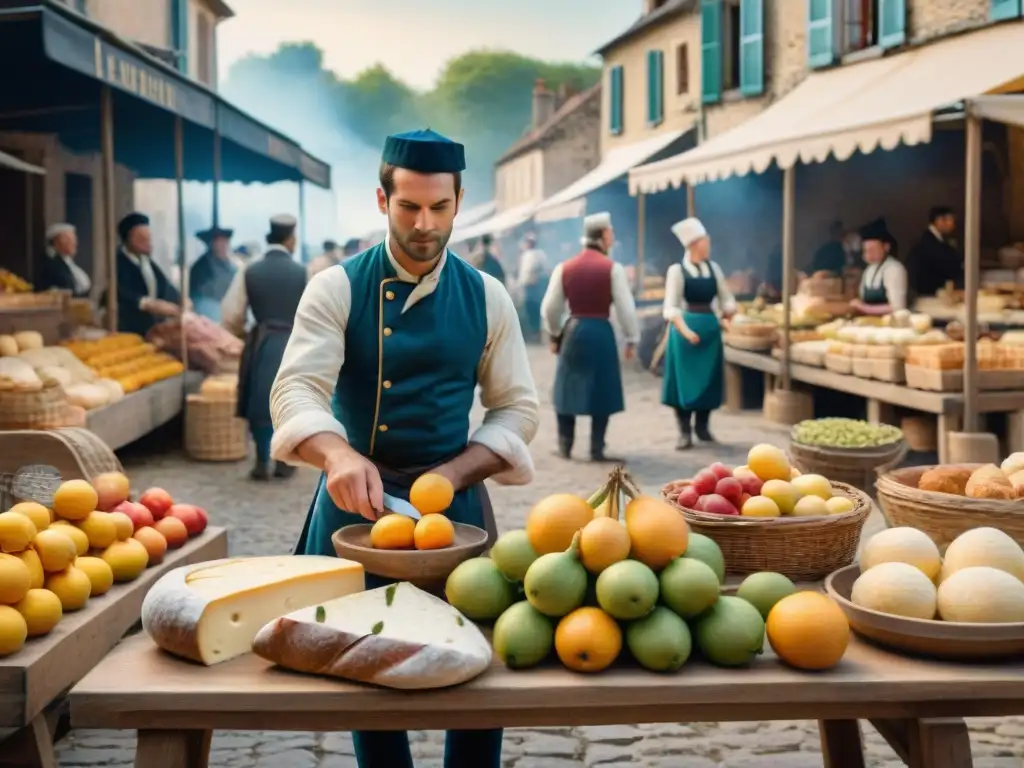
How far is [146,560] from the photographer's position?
4.11 metres

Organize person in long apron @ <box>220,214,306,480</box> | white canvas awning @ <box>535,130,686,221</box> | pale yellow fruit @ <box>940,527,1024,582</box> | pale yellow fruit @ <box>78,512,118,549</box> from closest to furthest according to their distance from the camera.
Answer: pale yellow fruit @ <box>940,527,1024,582</box> → pale yellow fruit @ <box>78,512,118,549</box> → person in long apron @ <box>220,214,306,480</box> → white canvas awning @ <box>535,130,686,221</box>

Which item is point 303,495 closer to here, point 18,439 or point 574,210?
point 18,439

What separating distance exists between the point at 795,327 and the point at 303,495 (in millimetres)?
5852

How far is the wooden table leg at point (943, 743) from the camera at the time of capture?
216cm

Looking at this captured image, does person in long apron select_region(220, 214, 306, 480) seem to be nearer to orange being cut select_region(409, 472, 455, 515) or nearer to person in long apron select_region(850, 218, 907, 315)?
person in long apron select_region(850, 218, 907, 315)

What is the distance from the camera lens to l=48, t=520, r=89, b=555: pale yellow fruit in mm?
3674

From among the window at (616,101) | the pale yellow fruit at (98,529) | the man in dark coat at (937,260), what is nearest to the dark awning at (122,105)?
the pale yellow fruit at (98,529)

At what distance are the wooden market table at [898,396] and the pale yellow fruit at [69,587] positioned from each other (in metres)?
6.60

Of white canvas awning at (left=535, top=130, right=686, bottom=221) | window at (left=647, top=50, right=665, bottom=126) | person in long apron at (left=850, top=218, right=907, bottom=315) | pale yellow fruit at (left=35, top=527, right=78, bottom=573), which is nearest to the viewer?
pale yellow fruit at (left=35, top=527, right=78, bottom=573)

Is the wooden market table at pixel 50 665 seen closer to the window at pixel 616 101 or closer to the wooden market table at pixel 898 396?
the wooden market table at pixel 898 396

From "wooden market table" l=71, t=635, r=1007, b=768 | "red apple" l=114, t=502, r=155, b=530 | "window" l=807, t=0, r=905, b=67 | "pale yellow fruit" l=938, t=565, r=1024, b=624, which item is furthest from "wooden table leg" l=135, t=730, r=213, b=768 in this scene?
"window" l=807, t=0, r=905, b=67

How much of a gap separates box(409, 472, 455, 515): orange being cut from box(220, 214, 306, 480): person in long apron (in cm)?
640

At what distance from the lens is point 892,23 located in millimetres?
14578

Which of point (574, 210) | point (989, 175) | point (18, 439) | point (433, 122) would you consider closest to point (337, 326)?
point (18, 439)
